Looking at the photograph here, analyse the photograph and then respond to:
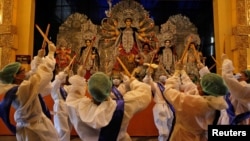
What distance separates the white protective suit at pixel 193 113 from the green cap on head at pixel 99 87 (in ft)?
2.14

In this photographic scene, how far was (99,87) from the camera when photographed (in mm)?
2311

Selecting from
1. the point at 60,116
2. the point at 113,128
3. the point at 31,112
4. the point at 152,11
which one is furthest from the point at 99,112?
the point at 152,11

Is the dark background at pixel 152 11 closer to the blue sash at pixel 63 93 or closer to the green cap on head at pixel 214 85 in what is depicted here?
the blue sash at pixel 63 93

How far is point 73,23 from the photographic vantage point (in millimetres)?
7742

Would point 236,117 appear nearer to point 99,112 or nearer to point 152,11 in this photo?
point 99,112

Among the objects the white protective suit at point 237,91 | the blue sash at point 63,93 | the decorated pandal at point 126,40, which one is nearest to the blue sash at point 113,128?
the white protective suit at point 237,91

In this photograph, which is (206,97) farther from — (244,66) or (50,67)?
(244,66)

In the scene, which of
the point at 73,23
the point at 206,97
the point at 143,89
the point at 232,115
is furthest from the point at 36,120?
the point at 73,23

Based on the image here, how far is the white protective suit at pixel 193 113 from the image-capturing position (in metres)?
2.58

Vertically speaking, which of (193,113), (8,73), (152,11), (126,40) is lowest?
(193,113)

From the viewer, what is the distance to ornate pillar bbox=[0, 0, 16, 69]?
22.5 ft

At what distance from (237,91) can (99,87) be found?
1.44 meters

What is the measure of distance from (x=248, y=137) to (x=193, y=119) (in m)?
0.61

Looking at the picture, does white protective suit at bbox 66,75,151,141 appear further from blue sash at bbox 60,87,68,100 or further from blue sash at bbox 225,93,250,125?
blue sash at bbox 60,87,68,100
